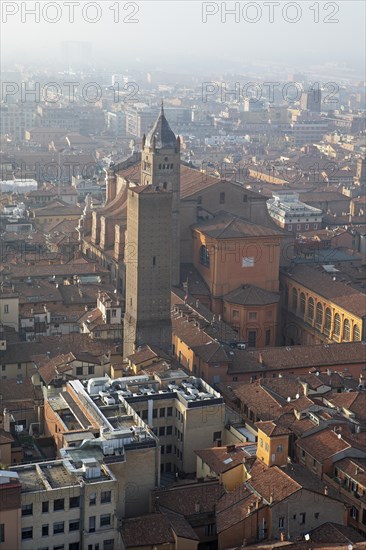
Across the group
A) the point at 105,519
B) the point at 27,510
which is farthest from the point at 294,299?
the point at 27,510

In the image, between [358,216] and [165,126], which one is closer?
[165,126]

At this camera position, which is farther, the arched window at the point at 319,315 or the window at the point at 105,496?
the arched window at the point at 319,315

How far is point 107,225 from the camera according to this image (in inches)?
1344

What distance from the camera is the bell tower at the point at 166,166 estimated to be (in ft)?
100

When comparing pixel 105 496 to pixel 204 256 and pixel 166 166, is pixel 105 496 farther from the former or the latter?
pixel 166 166

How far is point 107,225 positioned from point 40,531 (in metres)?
19.4

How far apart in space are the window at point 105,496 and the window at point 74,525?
0.51 metres

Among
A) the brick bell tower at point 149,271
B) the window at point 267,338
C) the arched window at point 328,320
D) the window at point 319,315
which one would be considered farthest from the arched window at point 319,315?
the brick bell tower at point 149,271

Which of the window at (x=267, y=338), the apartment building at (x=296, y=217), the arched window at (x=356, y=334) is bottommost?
the window at (x=267, y=338)

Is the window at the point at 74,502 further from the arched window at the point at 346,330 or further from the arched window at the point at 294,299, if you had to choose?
the arched window at the point at 294,299

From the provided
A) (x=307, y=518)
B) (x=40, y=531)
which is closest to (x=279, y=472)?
(x=307, y=518)

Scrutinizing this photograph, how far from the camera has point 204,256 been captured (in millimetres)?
31016

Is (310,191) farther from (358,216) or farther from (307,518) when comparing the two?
(307,518)

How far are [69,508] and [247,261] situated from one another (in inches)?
623
